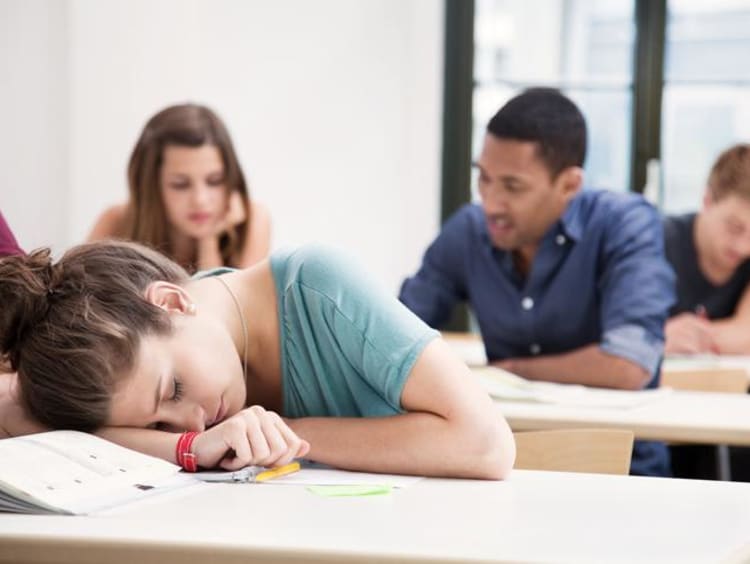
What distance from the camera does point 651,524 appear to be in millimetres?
1342

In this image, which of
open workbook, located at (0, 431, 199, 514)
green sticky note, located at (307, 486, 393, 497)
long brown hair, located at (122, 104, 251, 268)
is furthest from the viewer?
long brown hair, located at (122, 104, 251, 268)

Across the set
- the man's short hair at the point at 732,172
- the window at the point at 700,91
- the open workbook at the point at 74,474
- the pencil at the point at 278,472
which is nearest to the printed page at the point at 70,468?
the open workbook at the point at 74,474

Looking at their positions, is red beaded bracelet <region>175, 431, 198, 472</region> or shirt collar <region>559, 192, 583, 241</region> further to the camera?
shirt collar <region>559, 192, 583, 241</region>

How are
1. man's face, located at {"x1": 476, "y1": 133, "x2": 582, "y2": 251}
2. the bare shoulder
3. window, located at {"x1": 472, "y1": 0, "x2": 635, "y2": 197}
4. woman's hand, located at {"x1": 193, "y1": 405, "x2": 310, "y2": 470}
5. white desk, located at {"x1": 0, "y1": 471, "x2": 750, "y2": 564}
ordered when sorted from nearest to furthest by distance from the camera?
white desk, located at {"x1": 0, "y1": 471, "x2": 750, "y2": 564}
woman's hand, located at {"x1": 193, "y1": 405, "x2": 310, "y2": 470}
man's face, located at {"x1": 476, "y1": 133, "x2": 582, "y2": 251}
the bare shoulder
window, located at {"x1": 472, "y1": 0, "x2": 635, "y2": 197}

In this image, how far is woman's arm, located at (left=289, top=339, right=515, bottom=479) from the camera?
1.68 metres

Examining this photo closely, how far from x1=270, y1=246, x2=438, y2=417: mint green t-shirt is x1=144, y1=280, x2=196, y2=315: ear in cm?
17

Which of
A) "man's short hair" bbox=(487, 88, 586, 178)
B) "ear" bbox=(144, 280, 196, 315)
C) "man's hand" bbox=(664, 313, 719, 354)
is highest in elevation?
"man's short hair" bbox=(487, 88, 586, 178)

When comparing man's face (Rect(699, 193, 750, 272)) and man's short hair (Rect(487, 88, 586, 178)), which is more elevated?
man's short hair (Rect(487, 88, 586, 178))

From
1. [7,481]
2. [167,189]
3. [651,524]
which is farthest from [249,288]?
[167,189]

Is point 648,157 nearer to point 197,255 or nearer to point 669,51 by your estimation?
point 669,51

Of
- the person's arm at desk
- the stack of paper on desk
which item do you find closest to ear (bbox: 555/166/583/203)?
the person's arm at desk

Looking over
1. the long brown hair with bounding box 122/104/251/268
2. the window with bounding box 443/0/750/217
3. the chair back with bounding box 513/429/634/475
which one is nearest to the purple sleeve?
the chair back with bounding box 513/429/634/475

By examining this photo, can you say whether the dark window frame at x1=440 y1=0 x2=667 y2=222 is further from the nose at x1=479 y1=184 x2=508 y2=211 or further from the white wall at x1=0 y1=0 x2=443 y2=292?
the nose at x1=479 y1=184 x2=508 y2=211

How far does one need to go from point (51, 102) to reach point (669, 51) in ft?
11.2
